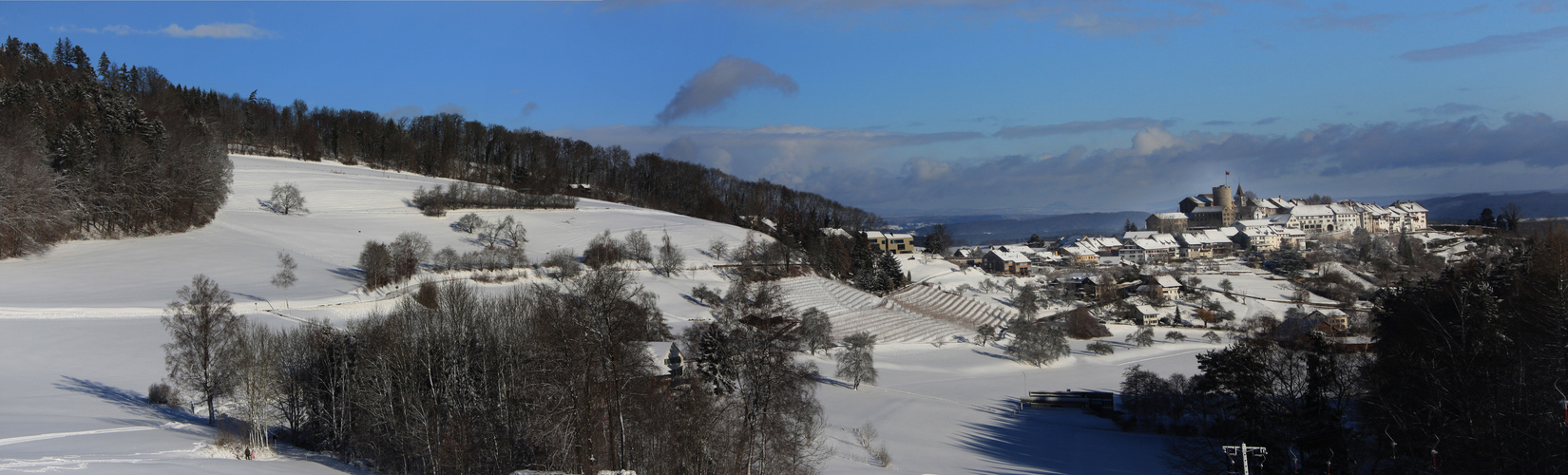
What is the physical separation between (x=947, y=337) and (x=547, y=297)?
38.2m

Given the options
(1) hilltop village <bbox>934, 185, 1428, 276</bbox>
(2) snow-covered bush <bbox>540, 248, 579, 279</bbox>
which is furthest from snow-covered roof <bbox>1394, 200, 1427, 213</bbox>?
(2) snow-covered bush <bbox>540, 248, 579, 279</bbox>

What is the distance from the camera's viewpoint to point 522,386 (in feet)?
66.9

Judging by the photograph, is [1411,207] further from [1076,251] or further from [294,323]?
[294,323]

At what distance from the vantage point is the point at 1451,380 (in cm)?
1834

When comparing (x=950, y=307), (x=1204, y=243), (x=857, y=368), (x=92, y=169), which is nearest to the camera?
(x=857, y=368)

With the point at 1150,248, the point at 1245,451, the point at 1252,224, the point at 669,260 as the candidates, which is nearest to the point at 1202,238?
the point at 1150,248

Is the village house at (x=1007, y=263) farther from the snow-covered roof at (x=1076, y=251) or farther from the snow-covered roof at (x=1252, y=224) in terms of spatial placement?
the snow-covered roof at (x=1252, y=224)

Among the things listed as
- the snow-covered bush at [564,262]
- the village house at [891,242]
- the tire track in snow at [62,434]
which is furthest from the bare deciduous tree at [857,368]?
the village house at [891,242]

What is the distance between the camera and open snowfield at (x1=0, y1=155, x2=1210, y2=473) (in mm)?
18578

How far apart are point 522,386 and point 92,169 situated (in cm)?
4638

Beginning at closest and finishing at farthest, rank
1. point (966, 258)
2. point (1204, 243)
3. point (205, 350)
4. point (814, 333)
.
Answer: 1. point (205, 350)
2. point (814, 333)
3. point (966, 258)
4. point (1204, 243)

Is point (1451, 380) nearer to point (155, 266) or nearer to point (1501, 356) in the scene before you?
point (1501, 356)

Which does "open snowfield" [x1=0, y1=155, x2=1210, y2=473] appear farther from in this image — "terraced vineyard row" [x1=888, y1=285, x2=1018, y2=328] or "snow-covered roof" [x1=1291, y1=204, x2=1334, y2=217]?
"snow-covered roof" [x1=1291, y1=204, x2=1334, y2=217]

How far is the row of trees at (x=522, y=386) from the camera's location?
17422mm
